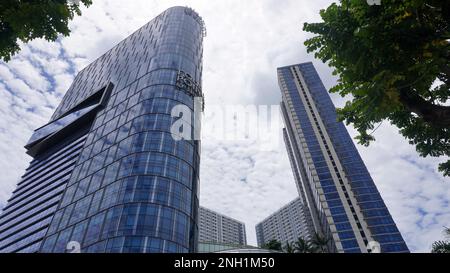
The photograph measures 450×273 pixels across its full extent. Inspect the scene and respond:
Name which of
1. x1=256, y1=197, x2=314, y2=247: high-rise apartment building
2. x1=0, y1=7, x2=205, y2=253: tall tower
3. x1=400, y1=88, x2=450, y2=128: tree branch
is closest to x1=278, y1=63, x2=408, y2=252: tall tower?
x1=256, y1=197, x2=314, y2=247: high-rise apartment building

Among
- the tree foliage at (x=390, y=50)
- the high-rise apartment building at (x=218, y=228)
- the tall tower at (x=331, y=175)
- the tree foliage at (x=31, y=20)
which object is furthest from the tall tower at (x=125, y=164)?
the high-rise apartment building at (x=218, y=228)

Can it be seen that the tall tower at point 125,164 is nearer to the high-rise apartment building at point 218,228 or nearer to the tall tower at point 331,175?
the tall tower at point 331,175

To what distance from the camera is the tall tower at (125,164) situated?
4125cm

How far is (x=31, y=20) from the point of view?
636cm

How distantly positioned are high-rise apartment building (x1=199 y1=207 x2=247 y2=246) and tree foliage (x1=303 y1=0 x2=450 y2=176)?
513 ft

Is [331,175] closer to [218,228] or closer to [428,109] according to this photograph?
[428,109]

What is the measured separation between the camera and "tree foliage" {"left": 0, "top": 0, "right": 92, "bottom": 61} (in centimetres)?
613

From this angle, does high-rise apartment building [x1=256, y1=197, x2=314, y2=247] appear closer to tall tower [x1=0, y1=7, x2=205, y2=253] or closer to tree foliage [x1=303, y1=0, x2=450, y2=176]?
tall tower [x1=0, y1=7, x2=205, y2=253]

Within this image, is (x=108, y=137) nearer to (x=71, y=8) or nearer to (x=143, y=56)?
(x=143, y=56)

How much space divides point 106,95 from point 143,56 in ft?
50.9

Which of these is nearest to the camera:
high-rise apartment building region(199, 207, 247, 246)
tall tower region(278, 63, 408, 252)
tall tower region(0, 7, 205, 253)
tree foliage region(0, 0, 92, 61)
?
tree foliage region(0, 0, 92, 61)

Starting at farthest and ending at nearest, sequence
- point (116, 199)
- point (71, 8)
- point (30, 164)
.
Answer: point (30, 164) → point (116, 199) → point (71, 8)
